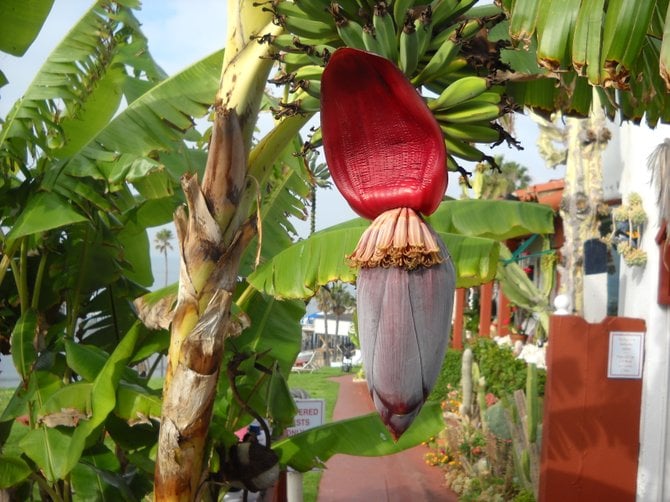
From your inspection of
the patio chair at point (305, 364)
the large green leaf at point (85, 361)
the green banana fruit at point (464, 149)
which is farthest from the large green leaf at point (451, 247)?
the patio chair at point (305, 364)

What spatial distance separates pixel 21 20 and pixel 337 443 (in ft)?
8.15

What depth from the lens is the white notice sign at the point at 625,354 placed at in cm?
482

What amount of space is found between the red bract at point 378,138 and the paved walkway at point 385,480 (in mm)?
5526

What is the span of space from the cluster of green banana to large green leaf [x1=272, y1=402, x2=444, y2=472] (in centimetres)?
200

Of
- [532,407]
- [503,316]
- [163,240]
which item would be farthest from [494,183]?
[163,240]

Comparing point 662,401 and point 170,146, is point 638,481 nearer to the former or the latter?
point 662,401

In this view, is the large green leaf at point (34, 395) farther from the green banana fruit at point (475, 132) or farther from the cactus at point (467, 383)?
the cactus at point (467, 383)

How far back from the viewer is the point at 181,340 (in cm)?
216

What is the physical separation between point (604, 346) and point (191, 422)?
3.51 metres

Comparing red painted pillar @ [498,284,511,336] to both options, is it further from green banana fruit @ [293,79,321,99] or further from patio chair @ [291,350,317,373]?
green banana fruit @ [293,79,321,99]

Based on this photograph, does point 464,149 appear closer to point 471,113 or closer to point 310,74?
point 471,113

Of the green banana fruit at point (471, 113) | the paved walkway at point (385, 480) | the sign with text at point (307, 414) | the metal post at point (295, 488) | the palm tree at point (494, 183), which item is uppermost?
the palm tree at point (494, 183)

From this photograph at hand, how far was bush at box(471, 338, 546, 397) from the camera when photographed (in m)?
7.92

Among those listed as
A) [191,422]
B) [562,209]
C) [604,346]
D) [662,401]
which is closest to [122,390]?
[191,422]
